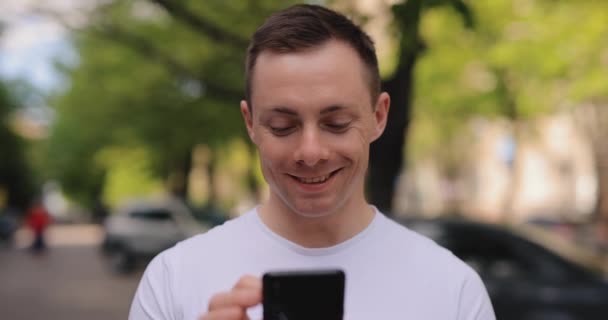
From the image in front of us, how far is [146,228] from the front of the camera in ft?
70.5

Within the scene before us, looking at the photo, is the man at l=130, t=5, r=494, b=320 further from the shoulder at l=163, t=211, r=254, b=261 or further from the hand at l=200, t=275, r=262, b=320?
the hand at l=200, t=275, r=262, b=320

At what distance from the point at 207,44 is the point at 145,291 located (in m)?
15.4

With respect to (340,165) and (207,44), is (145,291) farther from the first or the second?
(207,44)

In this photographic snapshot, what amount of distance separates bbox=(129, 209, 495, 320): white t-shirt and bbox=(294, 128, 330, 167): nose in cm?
24

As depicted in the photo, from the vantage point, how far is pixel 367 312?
6.31 ft

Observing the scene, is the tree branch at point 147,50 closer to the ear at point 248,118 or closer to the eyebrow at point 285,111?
the ear at point 248,118

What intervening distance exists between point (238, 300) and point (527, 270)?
21.8 ft

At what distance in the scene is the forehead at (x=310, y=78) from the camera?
187 cm

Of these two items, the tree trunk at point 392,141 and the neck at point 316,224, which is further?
the tree trunk at point 392,141

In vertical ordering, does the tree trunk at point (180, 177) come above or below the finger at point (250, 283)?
below

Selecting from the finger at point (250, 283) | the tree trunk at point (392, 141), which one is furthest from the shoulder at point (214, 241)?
the tree trunk at point (392, 141)

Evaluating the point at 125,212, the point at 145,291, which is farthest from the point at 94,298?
the point at 145,291

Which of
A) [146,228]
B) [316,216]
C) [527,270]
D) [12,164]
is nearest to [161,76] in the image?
[146,228]

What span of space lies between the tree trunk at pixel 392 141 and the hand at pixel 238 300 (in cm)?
724
